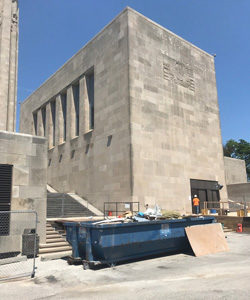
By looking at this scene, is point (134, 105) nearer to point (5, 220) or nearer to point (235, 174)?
point (5, 220)

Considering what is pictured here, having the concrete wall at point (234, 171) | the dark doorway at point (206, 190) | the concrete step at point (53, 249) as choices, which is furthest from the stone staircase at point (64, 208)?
the concrete wall at point (234, 171)

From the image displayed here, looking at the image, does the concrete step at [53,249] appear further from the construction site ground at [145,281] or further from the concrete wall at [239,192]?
the concrete wall at [239,192]

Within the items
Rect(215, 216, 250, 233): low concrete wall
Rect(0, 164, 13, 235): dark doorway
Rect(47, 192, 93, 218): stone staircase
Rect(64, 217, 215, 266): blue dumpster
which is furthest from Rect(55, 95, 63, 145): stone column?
Rect(64, 217, 215, 266): blue dumpster

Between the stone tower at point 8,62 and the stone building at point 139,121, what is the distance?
26.5 ft

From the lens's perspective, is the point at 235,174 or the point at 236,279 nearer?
the point at 236,279

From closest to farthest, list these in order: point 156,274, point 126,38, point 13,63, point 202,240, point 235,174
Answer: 1. point 156,274
2. point 202,240
3. point 13,63
4. point 126,38
5. point 235,174

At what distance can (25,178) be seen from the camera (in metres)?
13.2

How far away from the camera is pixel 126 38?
24406 mm

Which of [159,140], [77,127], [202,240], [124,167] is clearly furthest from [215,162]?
[202,240]

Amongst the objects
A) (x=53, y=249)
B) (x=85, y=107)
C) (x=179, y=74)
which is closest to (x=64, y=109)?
(x=85, y=107)

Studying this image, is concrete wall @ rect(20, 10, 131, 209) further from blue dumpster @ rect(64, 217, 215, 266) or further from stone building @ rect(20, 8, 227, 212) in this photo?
blue dumpster @ rect(64, 217, 215, 266)

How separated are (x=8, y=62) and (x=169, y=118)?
13.4 meters

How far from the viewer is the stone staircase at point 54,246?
38.6 feet

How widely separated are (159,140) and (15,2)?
14.9 m
